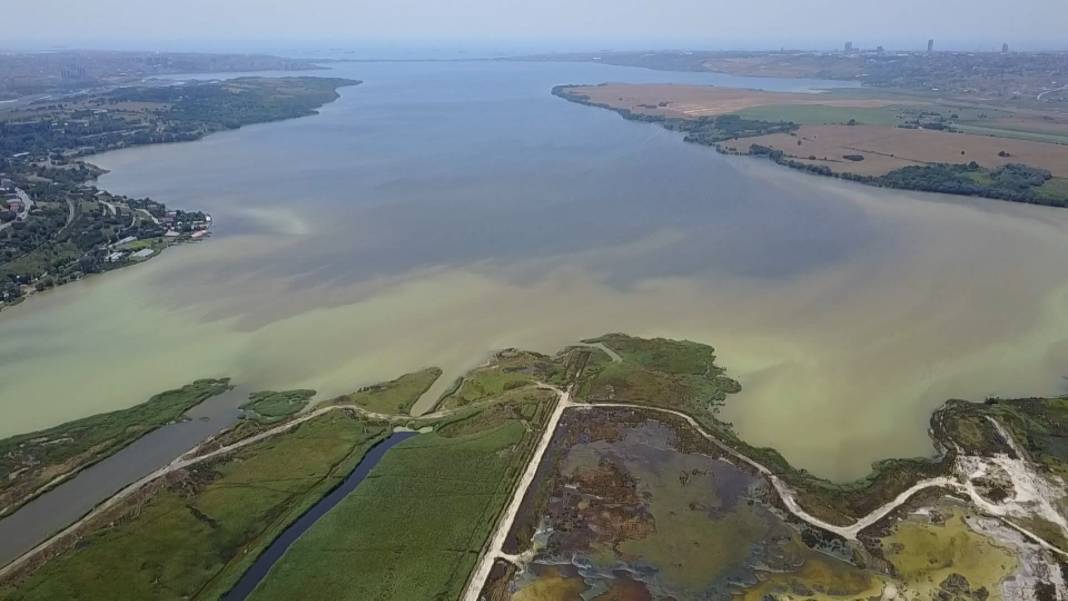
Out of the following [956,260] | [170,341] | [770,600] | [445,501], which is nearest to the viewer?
[770,600]

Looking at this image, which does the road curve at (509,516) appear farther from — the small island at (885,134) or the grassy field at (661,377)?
the small island at (885,134)

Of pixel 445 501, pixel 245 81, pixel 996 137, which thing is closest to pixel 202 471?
pixel 445 501

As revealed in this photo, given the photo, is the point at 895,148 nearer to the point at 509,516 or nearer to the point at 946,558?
the point at 946,558

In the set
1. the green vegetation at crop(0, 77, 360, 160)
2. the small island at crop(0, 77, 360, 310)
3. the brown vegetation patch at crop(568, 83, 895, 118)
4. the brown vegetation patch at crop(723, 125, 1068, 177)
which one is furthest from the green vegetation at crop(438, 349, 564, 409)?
the brown vegetation patch at crop(568, 83, 895, 118)

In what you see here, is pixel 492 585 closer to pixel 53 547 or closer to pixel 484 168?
pixel 53 547

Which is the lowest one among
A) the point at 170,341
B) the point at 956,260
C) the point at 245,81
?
the point at 170,341

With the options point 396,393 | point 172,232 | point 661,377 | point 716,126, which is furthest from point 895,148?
point 172,232

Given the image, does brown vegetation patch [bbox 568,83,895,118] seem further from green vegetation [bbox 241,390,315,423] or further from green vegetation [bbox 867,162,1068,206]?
green vegetation [bbox 241,390,315,423]
